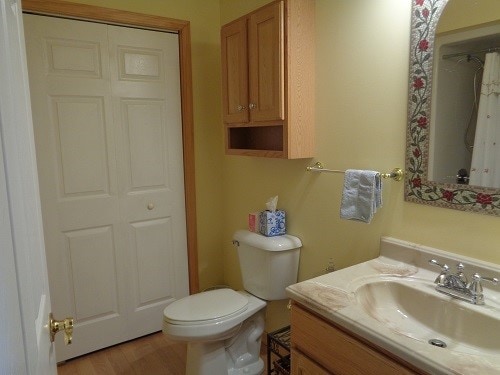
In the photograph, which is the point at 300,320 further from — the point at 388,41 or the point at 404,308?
the point at 388,41

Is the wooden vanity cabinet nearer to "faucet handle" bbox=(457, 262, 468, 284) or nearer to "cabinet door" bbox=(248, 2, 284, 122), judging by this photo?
"faucet handle" bbox=(457, 262, 468, 284)

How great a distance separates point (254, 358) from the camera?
2.00 m

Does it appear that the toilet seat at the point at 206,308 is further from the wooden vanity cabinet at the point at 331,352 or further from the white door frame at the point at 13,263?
the white door frame at the point at 13,263

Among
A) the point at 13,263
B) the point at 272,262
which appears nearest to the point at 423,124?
the point at 272,262

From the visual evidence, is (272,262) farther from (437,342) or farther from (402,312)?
(437,342)

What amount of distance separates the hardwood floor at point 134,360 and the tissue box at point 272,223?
2.56ft

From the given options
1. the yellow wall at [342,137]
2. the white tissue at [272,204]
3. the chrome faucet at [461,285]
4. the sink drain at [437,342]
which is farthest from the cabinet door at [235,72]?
the sink drain at [437,342]

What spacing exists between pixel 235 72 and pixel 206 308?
3.82 ft

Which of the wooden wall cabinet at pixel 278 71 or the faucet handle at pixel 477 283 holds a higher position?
the wooden wall cabinet at pixel 278 71

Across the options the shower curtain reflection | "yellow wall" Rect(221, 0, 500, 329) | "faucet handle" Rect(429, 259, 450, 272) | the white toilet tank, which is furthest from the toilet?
the shower curtain reflection

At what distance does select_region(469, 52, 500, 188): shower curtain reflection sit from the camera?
1.12 meters

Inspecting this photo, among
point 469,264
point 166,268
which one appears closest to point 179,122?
point 166,268

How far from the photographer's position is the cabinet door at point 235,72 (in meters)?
1.83

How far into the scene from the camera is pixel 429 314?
1.17 metres
